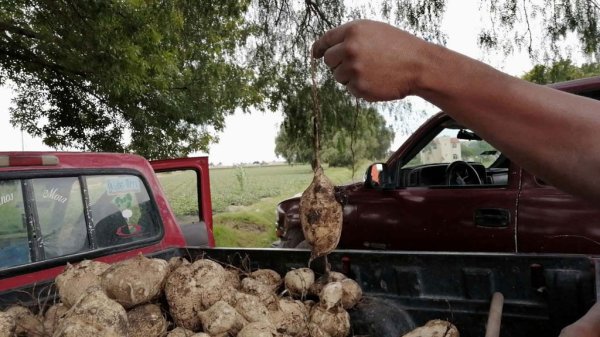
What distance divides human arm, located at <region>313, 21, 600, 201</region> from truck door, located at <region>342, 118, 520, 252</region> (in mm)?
2708

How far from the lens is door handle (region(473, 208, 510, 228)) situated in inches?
138

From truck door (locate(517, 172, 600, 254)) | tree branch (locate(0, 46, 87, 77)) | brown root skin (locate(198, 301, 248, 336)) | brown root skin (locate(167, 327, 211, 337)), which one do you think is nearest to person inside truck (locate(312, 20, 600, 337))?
brown root skin (locate(198, 301, 248, 336))

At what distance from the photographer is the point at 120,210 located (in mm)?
2980

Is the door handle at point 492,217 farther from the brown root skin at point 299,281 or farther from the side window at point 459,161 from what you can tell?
the brown root skin at point 299,281

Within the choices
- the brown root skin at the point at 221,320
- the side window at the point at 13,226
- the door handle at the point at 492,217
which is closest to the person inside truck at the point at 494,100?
the brown root skin at the point at 221,320

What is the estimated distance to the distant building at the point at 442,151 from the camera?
173 inches

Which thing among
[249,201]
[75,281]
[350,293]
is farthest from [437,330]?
[249,201]

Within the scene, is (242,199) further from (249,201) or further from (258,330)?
(258,330)

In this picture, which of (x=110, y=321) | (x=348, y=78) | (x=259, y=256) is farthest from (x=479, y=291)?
(x=110, y=321)

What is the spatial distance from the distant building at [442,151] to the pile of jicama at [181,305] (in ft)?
7.54

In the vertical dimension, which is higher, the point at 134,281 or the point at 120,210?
the point at 120,210

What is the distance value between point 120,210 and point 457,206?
2481 millimetres

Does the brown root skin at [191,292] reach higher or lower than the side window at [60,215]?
lower

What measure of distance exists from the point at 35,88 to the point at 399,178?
7.93 m
